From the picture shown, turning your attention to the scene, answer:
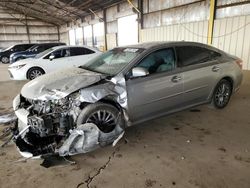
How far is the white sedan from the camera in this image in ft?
24.9

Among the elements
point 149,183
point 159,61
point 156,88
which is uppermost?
point 159,61

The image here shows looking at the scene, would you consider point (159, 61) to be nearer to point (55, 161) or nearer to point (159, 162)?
point (159, 162)

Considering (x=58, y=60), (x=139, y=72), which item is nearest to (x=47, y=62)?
(x=58, y=60)

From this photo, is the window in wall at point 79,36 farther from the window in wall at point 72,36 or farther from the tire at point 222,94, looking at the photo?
the tire at point 222,94

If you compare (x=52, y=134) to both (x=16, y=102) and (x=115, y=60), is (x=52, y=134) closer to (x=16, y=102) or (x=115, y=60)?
(x=16, y=102)

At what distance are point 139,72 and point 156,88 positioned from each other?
41 cm

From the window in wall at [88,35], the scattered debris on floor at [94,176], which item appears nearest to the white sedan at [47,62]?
the scattered debris on floor at [94,176]

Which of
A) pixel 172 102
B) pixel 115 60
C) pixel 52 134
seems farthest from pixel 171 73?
pixel 52 134

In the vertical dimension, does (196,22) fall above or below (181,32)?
above

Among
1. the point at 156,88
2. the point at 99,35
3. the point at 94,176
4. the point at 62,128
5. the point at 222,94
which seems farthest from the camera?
the point at 99,35

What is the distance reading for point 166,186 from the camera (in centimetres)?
225

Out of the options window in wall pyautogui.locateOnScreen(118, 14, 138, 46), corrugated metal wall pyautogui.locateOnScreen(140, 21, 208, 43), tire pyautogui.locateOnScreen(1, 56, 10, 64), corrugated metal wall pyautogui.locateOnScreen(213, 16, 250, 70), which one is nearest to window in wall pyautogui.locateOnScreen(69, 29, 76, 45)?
tire pyautogui.locateOnScreen(1, 56, 10, 64)

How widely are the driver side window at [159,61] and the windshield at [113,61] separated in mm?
193

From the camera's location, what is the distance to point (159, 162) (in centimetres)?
267
